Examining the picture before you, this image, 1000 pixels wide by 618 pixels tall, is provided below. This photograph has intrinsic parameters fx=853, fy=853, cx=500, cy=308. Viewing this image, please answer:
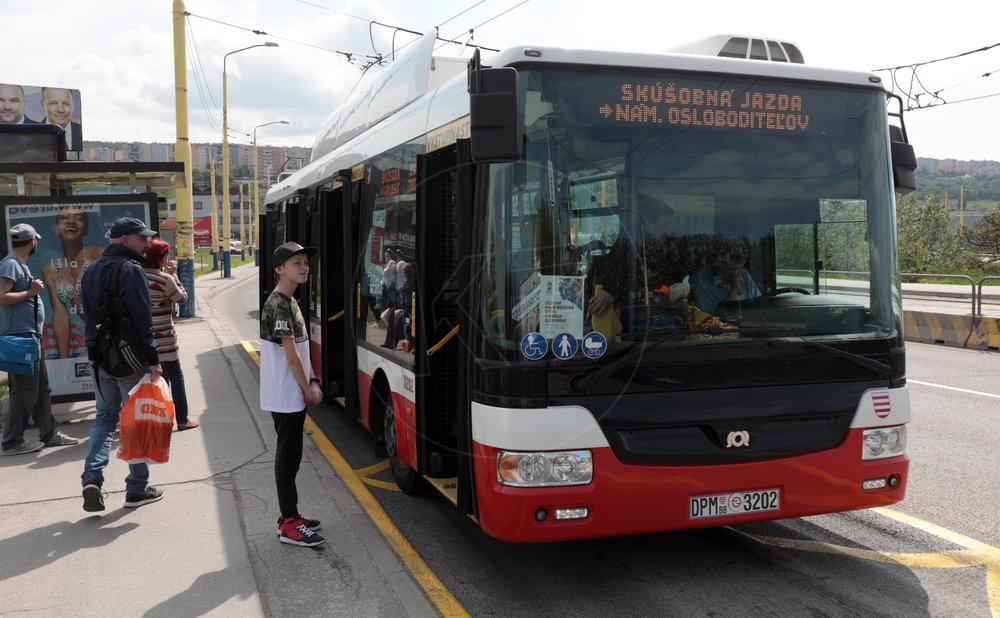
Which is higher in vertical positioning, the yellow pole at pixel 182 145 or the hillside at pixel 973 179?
the hillside at pixel 973 179

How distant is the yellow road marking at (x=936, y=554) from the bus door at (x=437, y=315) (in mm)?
1983

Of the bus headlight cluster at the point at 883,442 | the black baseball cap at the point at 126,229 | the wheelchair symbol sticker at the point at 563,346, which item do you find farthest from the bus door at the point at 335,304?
the bus headlight cluster at the point at 883,442

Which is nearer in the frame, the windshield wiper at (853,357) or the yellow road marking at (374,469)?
the windshield wiper at (853,357)

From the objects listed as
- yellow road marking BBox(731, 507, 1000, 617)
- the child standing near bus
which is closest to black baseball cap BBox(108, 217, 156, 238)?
the child standing near bus

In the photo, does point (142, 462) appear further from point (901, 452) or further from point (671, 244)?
point (901, 452)

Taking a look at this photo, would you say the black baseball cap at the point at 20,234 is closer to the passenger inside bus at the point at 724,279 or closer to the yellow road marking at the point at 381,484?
the yellow road marking at the point at 381,484

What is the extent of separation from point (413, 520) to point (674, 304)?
2454 mm

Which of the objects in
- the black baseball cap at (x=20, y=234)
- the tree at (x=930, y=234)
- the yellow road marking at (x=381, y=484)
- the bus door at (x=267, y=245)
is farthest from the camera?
the tree at (x=930, y=234)

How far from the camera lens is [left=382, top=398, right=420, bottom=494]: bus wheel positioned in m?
6.06

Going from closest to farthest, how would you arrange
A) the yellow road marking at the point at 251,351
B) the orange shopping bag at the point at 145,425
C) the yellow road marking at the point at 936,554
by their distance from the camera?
the yellow road marking at the point at 936,554, the orange shopping bag at the point at 145,425, the yellow road marking at the point at 251,351

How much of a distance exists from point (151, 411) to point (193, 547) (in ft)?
3.52

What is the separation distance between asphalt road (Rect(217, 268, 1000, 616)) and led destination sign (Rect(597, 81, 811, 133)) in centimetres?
243

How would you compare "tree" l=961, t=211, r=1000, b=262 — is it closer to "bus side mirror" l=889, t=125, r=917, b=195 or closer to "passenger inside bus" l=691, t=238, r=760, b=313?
"bus side mirror" l=889, t=125, r=917, b=195

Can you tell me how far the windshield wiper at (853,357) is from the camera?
4398 millimetres
